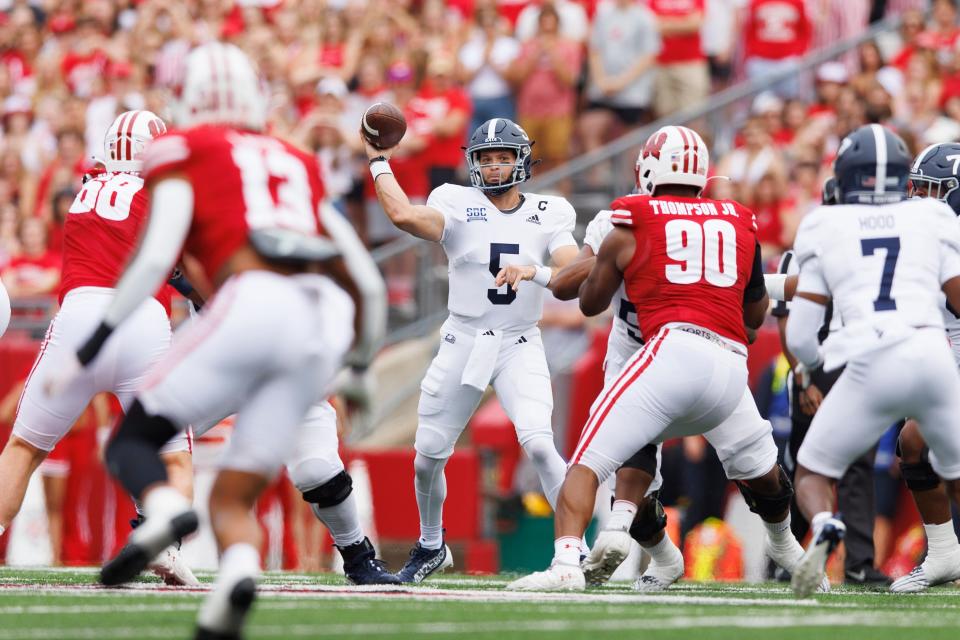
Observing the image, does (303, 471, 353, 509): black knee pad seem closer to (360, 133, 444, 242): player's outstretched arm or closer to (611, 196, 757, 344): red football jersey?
(360, 133, 444, 242): player's outstretched arm

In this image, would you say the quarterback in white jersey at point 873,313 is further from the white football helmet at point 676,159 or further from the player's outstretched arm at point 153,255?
the player's outstretched arm at point 153,255

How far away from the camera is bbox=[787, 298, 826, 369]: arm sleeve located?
695 cm

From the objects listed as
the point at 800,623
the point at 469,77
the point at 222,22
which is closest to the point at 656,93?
the point at 469,77

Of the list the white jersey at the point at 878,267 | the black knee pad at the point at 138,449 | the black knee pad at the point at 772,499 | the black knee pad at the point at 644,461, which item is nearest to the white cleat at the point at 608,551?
the black knee pad at the point at 644,461

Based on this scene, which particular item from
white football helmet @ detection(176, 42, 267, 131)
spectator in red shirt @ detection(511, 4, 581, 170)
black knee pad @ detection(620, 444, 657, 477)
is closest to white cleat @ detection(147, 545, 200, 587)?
black knee pad @ detection(620, 444, 657, 477)

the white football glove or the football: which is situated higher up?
the football

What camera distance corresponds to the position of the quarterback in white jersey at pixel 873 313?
6.71 m

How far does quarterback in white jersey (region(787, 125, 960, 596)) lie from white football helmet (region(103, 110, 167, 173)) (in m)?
3.24

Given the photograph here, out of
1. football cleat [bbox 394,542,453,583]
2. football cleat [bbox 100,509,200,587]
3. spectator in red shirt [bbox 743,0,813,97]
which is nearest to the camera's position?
football cleat [bbox 100,509,200,587]

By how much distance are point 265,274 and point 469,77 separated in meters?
10.2

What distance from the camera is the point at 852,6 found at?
52.4ft

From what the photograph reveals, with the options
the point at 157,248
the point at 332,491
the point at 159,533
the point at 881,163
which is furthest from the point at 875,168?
the point at 159,533

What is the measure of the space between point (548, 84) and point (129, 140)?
7173 millimetres

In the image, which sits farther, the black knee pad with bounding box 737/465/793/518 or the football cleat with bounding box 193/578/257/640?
the black knee pad with bounding box 737/465/793/518
